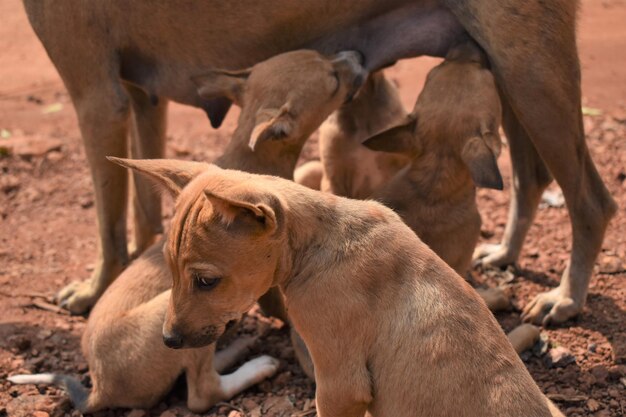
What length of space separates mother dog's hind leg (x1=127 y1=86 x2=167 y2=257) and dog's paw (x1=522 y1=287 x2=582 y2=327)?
105 inches

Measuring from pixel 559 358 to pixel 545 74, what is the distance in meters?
1.60

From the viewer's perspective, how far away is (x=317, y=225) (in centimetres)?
420

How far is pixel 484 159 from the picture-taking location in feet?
17.3

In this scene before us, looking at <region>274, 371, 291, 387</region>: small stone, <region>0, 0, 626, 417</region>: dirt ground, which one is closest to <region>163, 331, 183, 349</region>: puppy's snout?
<region>0, 0, 626, 417</region>: dirt ground

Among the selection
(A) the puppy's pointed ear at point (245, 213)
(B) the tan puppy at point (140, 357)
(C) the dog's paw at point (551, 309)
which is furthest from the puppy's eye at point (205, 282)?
(C) the dog's paw at point (551, 309)

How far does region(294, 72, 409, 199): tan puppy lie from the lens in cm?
672

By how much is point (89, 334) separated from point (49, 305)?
1.38m

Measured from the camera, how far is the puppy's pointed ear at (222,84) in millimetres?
5926

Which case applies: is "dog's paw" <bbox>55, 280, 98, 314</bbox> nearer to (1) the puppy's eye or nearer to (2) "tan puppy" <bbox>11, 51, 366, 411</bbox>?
(2) "tan puppy" <bbox>11, 51, 366, 411</bbox>

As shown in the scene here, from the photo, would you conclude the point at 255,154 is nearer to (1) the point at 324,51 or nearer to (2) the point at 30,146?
(1) the point at 324,51

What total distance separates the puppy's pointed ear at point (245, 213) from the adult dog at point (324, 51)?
93.5 inches

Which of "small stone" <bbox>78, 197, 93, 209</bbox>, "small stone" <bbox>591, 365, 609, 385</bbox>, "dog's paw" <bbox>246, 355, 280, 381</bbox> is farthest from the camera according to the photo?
"small stone" <bbox>78, 197, 93, 209</bbox>

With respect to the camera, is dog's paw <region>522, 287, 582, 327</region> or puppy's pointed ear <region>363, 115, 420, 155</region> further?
dog's paw <region>522, 287, 582, 327</region>

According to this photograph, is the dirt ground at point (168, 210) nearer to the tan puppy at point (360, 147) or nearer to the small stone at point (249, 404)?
the small stone at point (249, 404)
